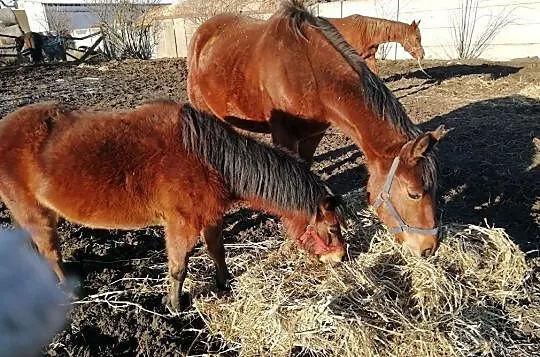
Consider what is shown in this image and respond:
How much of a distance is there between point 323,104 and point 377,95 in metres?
0.43

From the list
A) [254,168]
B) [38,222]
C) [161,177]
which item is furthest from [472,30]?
[38,222]

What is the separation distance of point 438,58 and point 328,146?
10.6 meters

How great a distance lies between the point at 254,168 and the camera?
255 cm

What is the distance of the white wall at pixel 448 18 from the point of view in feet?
40.2

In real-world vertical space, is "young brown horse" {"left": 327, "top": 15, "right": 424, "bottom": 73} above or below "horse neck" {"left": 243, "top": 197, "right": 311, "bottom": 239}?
above

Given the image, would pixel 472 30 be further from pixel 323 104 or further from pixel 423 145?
pixel 423 145

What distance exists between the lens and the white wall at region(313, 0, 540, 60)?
12.2 metres

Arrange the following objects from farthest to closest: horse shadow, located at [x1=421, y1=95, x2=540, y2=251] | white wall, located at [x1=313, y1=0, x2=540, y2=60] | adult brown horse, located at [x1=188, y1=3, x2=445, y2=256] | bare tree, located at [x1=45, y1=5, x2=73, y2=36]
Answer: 1. bare tree, located at [x1=45, y1=5, x2=73, y2=36]
2. white wall, located at [x1=313, y1=0, x2=540, y2=60]
3. horse shadow, located at [x1=421, y1=95, x2=540, y2=251]
4. adult brown horse, located at [x1=188, y1=3, x2=445, y2=256]

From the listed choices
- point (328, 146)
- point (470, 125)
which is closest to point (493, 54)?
point (470, 125)

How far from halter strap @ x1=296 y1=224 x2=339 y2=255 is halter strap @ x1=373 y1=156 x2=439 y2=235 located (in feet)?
1.43

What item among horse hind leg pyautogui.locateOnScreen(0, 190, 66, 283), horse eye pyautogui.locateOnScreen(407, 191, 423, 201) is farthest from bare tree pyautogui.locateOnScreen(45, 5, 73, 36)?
horse eye pyautogui.locateOnScreen(407, 191, 423, 201)

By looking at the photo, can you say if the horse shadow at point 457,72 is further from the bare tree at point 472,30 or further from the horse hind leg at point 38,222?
the horse hind leg at point 38,222

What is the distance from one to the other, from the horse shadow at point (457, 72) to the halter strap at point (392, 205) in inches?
317

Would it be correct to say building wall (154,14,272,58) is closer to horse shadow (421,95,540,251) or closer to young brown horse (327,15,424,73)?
young brown horse (327,15,424,73)
